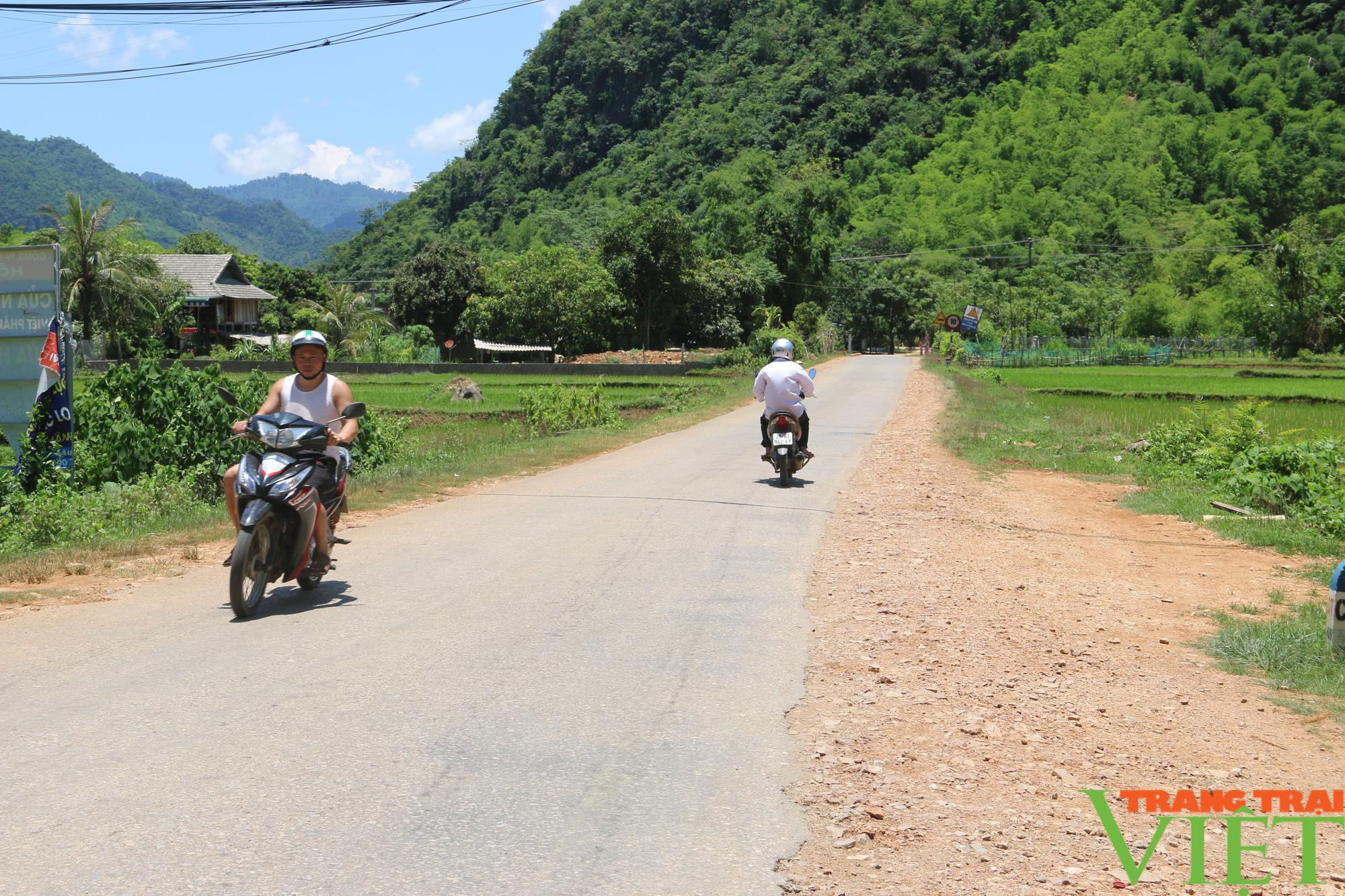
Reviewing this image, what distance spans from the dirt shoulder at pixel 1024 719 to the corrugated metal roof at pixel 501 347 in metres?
58.1

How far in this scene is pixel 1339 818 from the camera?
Result: 14.3 feet

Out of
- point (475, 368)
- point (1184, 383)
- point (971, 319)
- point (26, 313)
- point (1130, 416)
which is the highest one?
point (26, 313)

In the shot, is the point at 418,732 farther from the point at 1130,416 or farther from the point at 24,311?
the point at 1130,416

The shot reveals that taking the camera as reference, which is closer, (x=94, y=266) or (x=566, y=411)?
(x=566, y=411)

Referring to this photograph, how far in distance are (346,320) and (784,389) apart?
50596 millimetres

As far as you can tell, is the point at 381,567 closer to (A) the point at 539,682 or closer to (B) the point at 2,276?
(A) the point at 539,682

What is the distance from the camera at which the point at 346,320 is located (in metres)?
61.2

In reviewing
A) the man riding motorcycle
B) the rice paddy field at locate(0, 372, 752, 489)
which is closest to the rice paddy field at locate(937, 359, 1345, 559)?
the rice paddy field at locate(0, 372, 752, 489)

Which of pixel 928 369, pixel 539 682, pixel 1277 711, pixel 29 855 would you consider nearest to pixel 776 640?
pixel 539 682

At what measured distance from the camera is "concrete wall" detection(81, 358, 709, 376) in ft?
165

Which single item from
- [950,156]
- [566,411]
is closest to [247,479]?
[566,411]

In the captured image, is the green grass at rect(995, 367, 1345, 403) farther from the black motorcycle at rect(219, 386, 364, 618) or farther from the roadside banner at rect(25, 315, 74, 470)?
the black motorcycle at rect(219, 386, 364, 618)

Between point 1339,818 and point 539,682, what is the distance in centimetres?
350

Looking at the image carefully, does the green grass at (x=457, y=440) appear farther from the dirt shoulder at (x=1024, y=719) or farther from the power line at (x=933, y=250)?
the power line at (x=933, y=250)
